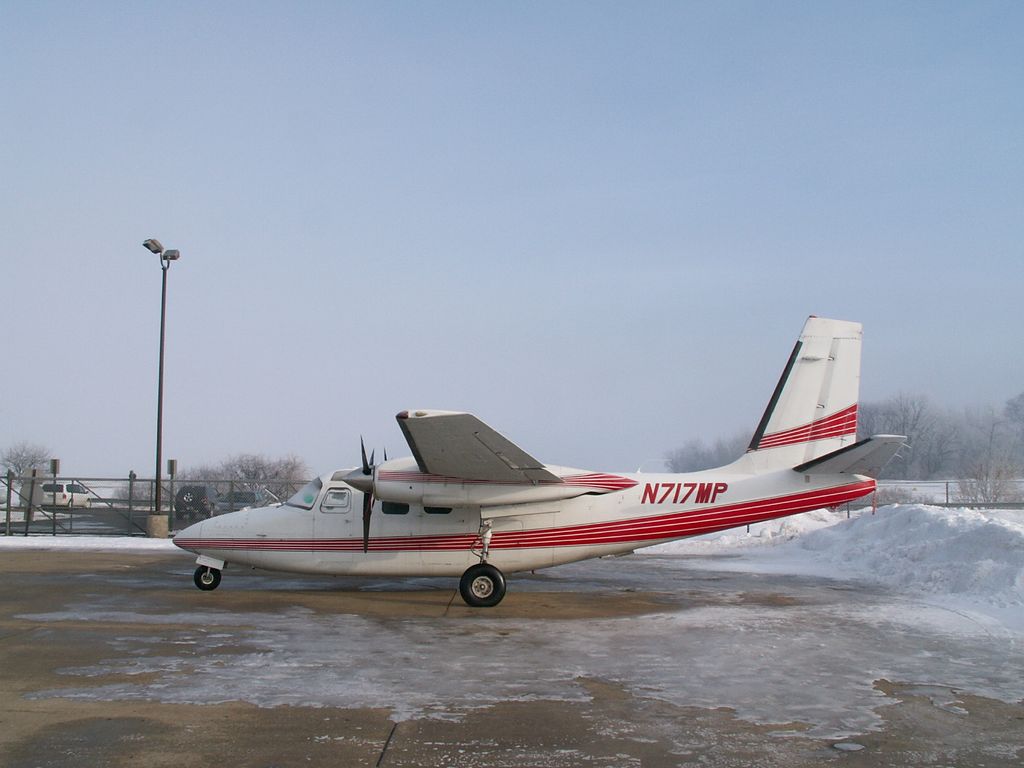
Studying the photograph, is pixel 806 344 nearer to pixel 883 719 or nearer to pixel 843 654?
pixel 843 654

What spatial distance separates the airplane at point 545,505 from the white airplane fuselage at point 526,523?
0.06ft

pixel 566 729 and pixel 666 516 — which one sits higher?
pixel 666 516

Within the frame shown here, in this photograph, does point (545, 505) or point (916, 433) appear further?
point (916, 433)

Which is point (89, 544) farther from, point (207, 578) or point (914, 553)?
point (914, 553)

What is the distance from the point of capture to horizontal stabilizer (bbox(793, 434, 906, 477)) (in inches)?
543

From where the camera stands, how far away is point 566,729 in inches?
268

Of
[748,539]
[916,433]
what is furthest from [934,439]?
[748,539]

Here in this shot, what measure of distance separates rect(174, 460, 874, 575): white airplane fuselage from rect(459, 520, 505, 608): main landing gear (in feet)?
1.94

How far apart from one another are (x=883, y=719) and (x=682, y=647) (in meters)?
3.31

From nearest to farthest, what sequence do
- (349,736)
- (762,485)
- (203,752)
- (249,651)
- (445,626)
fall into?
(203,752), (349,736), (249,651), (445,626), (762,485)

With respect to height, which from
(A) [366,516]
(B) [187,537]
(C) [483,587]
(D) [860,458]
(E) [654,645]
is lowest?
(E) [654,645]

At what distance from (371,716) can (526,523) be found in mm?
7760

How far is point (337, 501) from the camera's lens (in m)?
15.0

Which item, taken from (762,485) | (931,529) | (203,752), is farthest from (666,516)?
(203,752)
